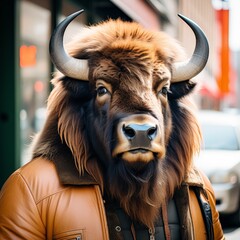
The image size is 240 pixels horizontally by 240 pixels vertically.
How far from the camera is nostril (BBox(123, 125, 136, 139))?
8.83 ft

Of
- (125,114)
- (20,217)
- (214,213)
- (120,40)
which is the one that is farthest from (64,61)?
(214,213)

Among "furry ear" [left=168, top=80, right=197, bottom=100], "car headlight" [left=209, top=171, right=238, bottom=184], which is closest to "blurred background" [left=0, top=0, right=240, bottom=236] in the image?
"car headlight" [left=209, top=171, right=238, bottom=184]

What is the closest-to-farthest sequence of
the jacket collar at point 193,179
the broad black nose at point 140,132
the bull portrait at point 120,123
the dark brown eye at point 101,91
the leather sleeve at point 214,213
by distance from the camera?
the broad black nose at point 140,132 < the bull portrait at point 120,123 < the dark brown eye at point 101,91 < the jacket collar at point 193,179 < the leather sleeve at point 214,213

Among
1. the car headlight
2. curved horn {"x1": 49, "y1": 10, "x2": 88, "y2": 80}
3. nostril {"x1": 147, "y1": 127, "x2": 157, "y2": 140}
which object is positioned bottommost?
the car headlight

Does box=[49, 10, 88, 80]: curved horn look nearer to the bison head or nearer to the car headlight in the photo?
the bison head

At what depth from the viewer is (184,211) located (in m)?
3.00

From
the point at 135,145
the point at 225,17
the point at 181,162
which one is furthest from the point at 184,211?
the point at 225,17

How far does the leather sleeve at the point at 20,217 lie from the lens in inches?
108

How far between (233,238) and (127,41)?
18.6 ft

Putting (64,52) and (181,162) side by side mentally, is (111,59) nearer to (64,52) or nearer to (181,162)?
(64,52)

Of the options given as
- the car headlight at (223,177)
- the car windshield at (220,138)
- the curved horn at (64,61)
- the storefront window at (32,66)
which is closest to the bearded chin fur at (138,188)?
the curved horn at (64,61)

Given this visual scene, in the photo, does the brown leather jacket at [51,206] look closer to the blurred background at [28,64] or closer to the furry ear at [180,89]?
the furry ear at [180,89]

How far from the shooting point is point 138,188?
2.86 metres

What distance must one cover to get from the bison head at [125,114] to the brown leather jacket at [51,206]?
0.08 metres
